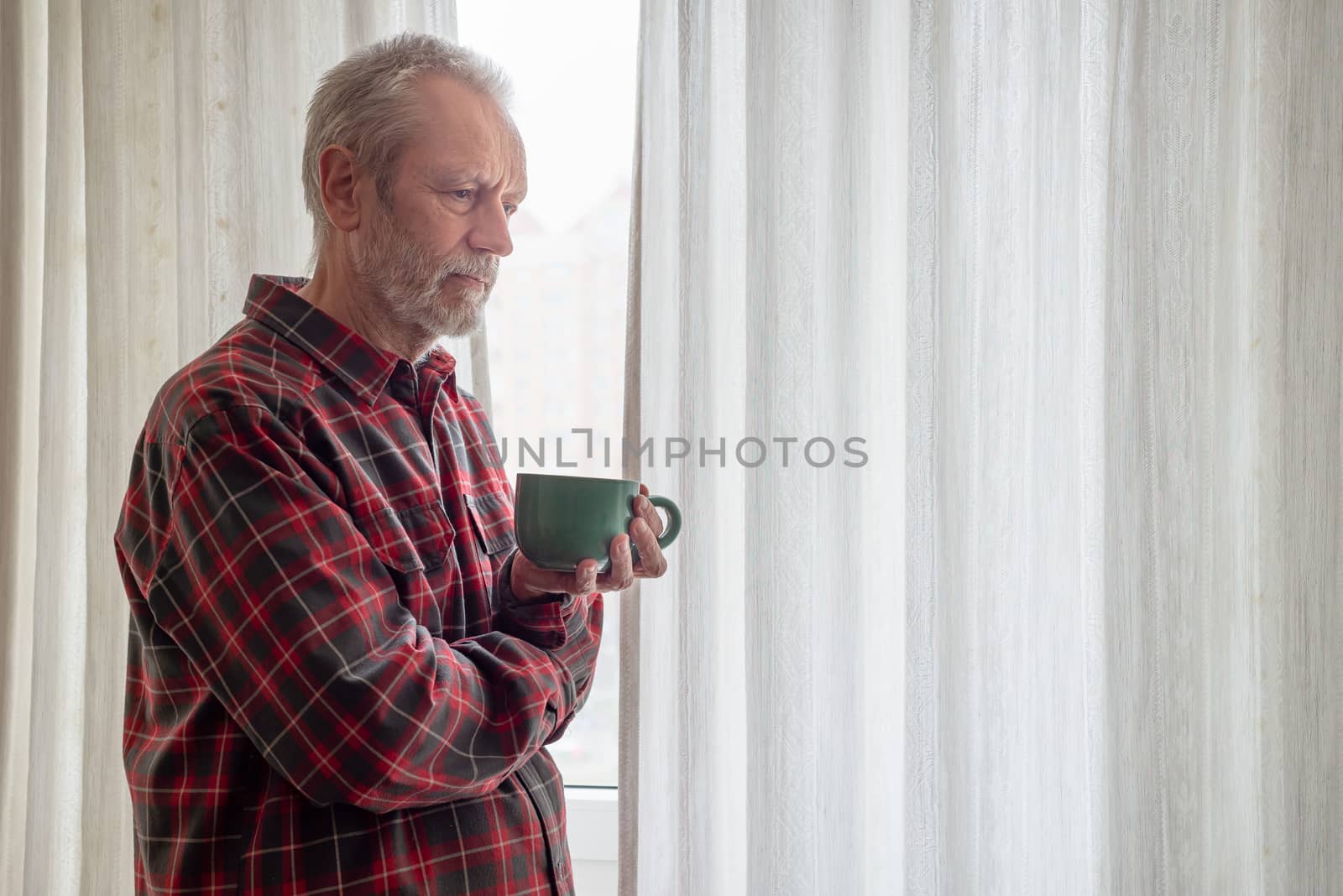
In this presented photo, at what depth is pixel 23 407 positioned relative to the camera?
144 cm

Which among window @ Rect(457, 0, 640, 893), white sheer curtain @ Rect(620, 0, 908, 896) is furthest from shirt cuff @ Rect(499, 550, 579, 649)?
window @ Rect(457, 0, 640, 893)

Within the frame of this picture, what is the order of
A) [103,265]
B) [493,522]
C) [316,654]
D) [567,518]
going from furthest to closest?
[103,265], [493,522], [567,518], [316,654]

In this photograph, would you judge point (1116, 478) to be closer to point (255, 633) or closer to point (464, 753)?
point (464, 753)

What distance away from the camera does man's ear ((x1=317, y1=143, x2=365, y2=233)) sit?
0.84 metres

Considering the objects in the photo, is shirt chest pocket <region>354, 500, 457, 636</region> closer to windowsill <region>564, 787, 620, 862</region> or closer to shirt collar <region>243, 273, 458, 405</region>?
shirt collar <region>243, 273, 458, 405</region>

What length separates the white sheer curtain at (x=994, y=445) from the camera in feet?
4.18

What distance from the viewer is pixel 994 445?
1.31m

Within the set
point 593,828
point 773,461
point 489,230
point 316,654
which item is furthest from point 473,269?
point 593,828

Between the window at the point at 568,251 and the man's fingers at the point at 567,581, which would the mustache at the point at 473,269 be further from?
the window at the point at 568,251

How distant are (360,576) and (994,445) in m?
0.90

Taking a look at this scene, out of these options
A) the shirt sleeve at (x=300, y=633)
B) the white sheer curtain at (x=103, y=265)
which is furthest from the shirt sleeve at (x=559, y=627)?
the white sheer curtain at (x=103, y=265)

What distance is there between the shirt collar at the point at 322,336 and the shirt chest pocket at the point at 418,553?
113mm

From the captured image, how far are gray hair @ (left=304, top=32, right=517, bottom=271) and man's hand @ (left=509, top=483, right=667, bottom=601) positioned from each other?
1.11ft

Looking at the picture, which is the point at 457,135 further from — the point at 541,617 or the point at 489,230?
the point at 541,617
